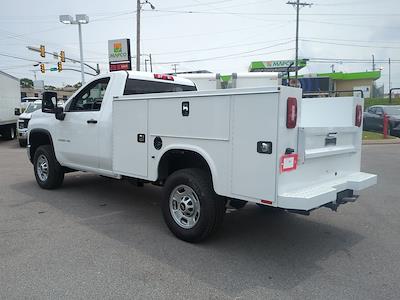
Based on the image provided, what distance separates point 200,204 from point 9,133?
18464 millimetres

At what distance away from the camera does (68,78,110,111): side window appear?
6266 millimetres

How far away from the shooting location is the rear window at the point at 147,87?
6.04 metres

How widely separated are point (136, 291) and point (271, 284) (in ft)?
4.08

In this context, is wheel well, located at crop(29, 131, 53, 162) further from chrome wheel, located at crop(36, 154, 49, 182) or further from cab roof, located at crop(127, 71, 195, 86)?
cab roof, located at crop(127, 71, 195, 86)

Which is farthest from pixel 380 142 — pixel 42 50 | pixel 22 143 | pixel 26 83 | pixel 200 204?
pixel 26 83

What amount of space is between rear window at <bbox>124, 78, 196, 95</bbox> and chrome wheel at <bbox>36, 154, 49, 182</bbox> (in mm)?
2535

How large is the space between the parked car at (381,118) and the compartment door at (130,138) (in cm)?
1768

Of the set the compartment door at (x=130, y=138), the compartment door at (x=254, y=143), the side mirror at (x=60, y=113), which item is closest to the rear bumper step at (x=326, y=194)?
the compartment door at (x=254, y=143)

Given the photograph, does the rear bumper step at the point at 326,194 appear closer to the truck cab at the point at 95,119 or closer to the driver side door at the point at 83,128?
the truck cab at the point at 95,119

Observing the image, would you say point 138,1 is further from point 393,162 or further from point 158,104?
point 158,104

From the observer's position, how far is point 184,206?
186 inches

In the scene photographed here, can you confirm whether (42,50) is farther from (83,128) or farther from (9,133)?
(83,128)

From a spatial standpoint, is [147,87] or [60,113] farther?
[60,113]

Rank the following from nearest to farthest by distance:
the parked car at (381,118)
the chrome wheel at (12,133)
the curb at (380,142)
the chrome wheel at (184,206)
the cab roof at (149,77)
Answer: the chrome wheel at (184,206)
the cab roof at (149,77)
the curb at (380,142)
the parked car at (381,118)
the chrome wheel at (12,133)
